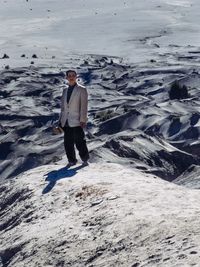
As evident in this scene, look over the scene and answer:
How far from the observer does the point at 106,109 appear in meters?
39.7

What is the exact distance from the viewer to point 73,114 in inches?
482

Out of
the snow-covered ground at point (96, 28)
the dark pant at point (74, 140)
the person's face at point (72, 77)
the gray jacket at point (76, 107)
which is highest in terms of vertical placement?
the person's face at point (72, 77)

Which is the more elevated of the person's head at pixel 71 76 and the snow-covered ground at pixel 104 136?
the person's head at pixel 71 76

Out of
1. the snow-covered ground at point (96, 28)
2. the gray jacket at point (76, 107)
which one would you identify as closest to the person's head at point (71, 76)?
the gray jacket at point (76, 107)

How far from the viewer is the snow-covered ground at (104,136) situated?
26.7 feet

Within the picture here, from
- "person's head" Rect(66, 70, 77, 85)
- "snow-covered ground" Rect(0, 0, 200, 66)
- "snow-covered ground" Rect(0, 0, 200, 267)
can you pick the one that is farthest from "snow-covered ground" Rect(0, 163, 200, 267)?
"snow-covered ground" Rect(0, 0, 200, 66)

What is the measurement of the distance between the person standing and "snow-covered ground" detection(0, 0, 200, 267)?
1.46ft

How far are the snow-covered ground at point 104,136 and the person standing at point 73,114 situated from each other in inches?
17.5

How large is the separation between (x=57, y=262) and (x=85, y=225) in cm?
88

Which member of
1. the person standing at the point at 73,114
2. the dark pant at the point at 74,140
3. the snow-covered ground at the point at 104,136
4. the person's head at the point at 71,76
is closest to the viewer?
the snow-covered ground at the point at 104,136

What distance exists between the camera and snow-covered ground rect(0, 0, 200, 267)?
8.14 meters

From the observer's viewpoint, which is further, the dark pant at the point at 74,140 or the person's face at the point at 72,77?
the dark pant at the point at 74,140

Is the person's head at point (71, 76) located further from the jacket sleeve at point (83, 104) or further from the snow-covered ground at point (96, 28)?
the snow-covered ground at point (96, 28)

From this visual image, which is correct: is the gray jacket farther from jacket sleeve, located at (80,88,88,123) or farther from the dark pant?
the dark pant
